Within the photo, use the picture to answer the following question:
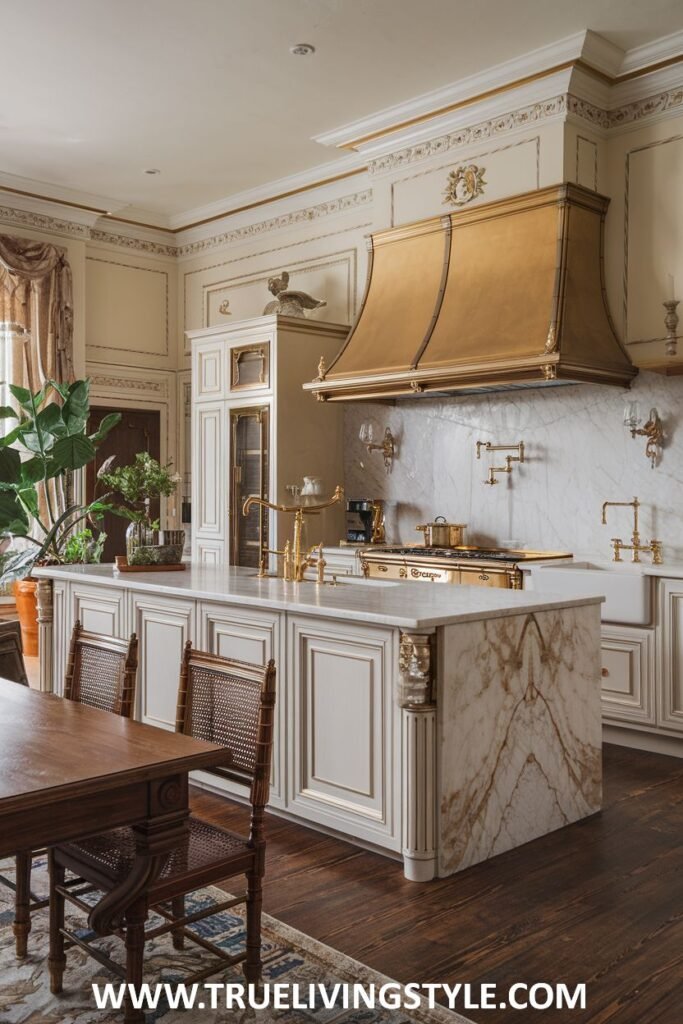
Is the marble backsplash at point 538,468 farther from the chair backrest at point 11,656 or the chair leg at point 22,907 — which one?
the chair leg at point 22,907

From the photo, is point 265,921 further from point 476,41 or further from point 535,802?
point 476,41

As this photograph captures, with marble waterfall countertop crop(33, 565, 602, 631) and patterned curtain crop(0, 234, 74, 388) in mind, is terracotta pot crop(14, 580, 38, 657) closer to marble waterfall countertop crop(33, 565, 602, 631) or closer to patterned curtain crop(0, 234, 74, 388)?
patterned curtain crop(0, 234, 74, 388)

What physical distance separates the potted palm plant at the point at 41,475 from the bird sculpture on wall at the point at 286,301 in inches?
56.5

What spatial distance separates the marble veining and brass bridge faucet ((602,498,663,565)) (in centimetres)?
160

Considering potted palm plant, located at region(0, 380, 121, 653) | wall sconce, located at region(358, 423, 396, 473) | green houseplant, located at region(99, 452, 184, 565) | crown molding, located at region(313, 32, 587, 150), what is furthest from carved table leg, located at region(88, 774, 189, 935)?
wall sconce, located at region(358, 423, 396, 473)

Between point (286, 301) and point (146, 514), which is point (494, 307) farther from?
point (146, 514)

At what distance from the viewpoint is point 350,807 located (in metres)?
3.24

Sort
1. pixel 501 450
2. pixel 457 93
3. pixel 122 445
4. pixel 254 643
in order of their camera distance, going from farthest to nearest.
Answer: pixel 122 445, pixel 501 450, pixel 457 93, pixel 254 643

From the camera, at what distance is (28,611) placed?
7.06 m

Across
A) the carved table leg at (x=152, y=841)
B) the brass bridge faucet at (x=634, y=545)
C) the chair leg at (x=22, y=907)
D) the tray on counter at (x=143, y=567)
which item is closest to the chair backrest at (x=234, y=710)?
the carved table leg at (x=152, y=841)

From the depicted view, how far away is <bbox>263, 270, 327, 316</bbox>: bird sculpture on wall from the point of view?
6730 millimetres

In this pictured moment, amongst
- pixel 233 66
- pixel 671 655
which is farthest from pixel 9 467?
pixel 671 655

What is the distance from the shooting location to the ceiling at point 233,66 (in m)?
4.58

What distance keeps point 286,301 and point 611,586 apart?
3304 millimetres
